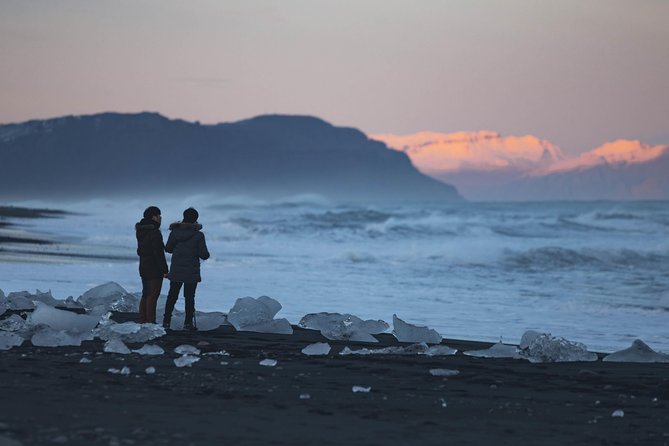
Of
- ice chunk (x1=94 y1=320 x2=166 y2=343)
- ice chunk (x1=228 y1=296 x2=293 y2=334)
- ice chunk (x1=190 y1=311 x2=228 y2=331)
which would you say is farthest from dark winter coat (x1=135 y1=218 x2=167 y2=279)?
ice chunk (x1=94 y1=320 x2=166 y2=343)

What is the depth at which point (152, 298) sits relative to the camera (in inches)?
432

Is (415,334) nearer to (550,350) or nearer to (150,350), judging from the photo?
(550,350)

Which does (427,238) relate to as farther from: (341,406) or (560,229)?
(341,406)

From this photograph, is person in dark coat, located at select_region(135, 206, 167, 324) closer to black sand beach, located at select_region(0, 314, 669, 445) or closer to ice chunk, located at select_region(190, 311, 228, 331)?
ice chunk, located at select_region(190, 311, 228, 331)

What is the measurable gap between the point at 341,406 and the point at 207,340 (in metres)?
3.49

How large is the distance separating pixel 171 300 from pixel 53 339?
189cm

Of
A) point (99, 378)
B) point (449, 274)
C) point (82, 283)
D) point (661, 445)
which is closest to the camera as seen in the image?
point (661, 445)

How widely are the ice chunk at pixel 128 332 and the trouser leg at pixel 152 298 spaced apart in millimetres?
1076

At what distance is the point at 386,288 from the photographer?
62.7 ft

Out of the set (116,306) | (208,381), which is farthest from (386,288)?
(208,381)

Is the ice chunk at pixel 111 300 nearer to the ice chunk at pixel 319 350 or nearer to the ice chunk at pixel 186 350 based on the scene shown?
the ice chunk at pixel 186 350

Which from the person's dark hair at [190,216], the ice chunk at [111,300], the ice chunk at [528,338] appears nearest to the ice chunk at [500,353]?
the ice chunk at [528,338]

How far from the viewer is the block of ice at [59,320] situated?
31.5 ft

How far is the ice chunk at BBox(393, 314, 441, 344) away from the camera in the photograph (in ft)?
35.0
